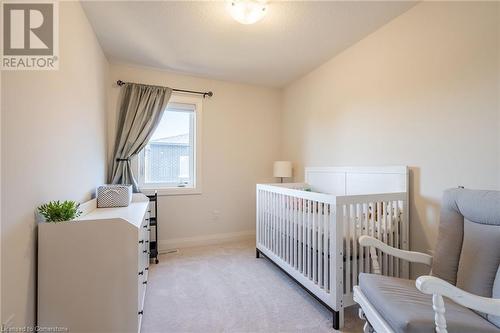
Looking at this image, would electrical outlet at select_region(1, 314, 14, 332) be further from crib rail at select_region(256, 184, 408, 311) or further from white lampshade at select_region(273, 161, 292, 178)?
white lampshade at select_region(273, 161, 292, 178)

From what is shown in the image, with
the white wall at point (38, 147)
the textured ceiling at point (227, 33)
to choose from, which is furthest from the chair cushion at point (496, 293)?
the white wall at point (38, 147)

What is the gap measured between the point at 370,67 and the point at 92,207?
2.86m

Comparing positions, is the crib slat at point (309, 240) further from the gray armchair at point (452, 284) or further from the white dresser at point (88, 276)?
the white dresser at point (88, 276)

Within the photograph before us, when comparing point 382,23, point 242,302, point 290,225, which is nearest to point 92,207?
point 242,302

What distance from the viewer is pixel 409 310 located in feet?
3.46

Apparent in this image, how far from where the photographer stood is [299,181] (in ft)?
11.2

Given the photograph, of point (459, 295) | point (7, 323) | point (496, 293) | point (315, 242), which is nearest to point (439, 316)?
point (459, 295)

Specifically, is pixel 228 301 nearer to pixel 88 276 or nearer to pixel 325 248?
pixel 325 248

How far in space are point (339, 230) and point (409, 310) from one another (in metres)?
0.60

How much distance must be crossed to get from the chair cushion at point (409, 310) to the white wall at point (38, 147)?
5.37ft

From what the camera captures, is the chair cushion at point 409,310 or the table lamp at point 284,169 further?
the table lamp at point 284,169

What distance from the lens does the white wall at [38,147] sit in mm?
1014

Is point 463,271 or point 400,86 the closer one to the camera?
point 463,271

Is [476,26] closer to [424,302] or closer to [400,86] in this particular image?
[400,86]
